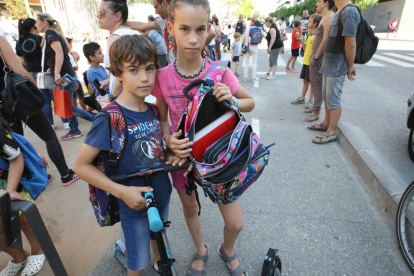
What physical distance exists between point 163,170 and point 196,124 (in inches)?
12.2

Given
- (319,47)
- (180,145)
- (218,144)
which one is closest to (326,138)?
(319,47)

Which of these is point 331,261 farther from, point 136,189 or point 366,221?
point 136,189

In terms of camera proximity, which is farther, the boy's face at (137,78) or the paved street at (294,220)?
the paved street at (294,220)

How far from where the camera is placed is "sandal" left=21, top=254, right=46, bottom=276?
1995 mm

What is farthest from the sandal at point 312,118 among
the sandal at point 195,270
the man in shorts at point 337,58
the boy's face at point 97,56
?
the boy's face at point 97,56

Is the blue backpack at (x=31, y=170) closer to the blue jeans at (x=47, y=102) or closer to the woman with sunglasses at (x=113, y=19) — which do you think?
the woman with sunglasses at (x=113, y=19)

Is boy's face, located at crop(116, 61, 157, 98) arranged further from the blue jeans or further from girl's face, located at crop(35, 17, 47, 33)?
girl's face, located at crop(35, 17, 47, 33)

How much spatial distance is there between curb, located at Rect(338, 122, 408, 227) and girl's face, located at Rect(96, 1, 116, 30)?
3.16 meters

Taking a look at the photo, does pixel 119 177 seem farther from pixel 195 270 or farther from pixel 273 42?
pixel 273 42

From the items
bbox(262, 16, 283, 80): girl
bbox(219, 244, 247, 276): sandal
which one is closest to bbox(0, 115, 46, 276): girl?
bbox(219, 244, 247, 276): sandal

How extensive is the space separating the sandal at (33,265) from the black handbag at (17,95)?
4.61 ft

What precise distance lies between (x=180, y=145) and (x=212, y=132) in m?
0.20

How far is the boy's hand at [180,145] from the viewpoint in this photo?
128 centimetres

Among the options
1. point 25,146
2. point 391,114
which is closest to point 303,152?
point 391,114
